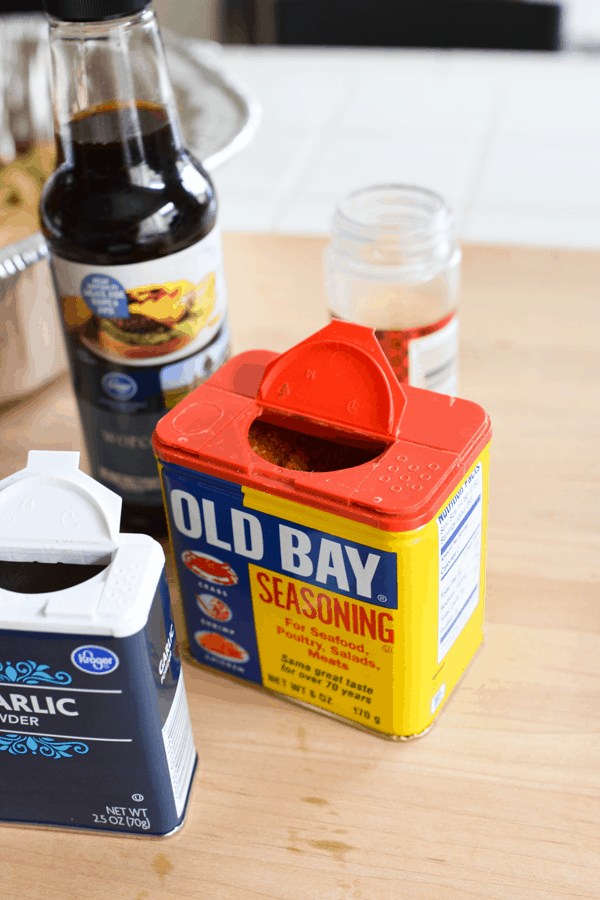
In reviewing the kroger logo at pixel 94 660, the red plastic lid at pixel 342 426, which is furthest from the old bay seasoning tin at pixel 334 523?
the kroger logo at pixel 94 660

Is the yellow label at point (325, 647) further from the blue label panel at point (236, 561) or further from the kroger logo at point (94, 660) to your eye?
the kroger logo at point (94, 660)

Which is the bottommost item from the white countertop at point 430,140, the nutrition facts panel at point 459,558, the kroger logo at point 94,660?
the white countertop at point 430,140

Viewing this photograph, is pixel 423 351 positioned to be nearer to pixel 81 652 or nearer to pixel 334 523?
pixel 334 523

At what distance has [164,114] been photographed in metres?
0.54

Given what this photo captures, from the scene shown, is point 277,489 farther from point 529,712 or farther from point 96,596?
point 529,712

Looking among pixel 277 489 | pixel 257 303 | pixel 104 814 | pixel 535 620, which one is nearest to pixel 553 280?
pixel 257 303

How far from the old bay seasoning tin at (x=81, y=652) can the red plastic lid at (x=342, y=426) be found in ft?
0.23

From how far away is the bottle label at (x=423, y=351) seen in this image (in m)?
0.60

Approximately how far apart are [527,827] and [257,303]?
1.92 ft

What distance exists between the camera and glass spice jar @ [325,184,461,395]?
67cm

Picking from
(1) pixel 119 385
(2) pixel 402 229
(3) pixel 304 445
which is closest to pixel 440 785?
(3) pixel 304 445

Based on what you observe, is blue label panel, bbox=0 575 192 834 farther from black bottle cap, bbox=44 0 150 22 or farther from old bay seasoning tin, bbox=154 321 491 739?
black bottle cap, bbox=44 0 150 22

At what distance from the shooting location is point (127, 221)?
1.69ft

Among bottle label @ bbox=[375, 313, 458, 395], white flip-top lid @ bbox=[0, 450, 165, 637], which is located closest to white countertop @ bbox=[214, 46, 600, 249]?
bottle label @ bbox=[375, 313, 458, 395]
